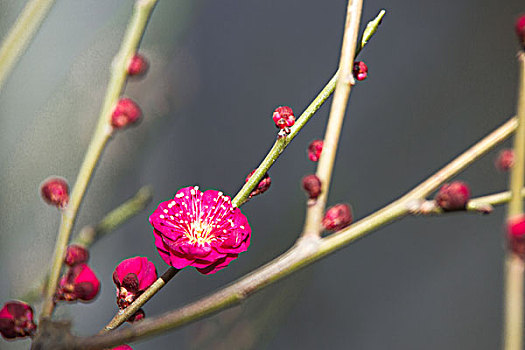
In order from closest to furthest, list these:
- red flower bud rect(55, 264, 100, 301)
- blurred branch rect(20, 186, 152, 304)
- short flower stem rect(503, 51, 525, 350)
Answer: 1. short flower stem rect(503, 51, 525, 350)
2. red flower bud rect(55, 264, 100, 301)
3. blurred branch rect(20, 186, 152, 304)

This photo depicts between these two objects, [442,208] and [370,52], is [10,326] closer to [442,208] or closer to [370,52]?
[442,208]

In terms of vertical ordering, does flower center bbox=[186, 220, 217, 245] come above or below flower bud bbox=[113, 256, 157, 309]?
above

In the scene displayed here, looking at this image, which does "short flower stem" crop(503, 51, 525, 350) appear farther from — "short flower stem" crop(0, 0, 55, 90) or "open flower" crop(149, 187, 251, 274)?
"short flower stem" crop(0, 0, 55, 90)

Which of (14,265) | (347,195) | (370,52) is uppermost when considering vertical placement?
(370,52)

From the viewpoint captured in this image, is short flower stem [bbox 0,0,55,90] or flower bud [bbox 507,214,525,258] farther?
short flower stem [bbox 0,0,55,90]

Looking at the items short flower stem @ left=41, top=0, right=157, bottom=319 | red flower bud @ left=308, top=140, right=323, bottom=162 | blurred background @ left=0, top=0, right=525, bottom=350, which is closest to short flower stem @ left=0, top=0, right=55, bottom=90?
short flower stem @ left=41, top=0, right=157, bottom=319

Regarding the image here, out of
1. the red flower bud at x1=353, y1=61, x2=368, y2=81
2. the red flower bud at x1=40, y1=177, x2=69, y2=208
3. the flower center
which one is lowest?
the flower center

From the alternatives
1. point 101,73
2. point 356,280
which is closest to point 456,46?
point 356,280

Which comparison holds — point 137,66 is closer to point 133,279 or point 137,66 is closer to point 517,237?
point 133,279

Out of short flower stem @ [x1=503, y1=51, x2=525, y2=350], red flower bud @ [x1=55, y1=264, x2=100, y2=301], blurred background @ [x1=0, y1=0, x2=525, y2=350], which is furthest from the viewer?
blurred background @ [x1=0, y1=0, x2=525, y2=350]
